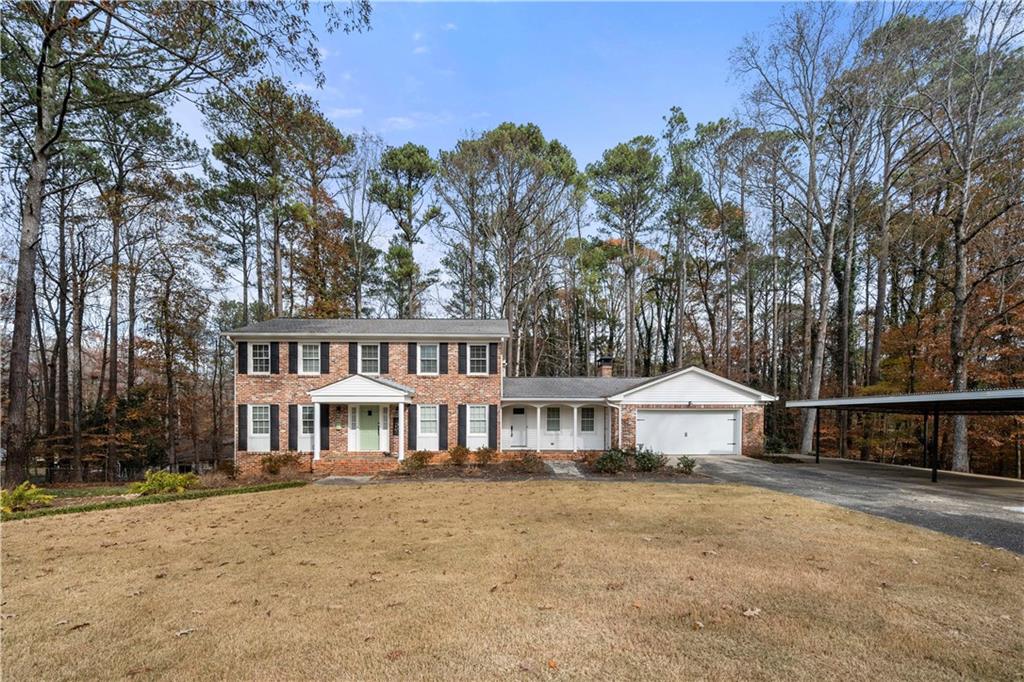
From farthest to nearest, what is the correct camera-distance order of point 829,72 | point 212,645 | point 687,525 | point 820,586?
1. point 829,72
2. point 687,525
3. point 820,586
4. point 212,645

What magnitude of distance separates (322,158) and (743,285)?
25182mm

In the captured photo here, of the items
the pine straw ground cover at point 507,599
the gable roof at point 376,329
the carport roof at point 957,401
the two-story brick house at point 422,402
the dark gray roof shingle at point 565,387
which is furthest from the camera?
the dark gray roof shingle at point 565,387

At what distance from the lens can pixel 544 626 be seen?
145 inches

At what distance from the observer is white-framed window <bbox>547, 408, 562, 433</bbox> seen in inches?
721

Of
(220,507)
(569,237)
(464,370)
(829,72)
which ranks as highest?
(829,72)

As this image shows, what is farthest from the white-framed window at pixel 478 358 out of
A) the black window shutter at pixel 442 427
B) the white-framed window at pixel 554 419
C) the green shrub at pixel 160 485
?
the green shrub at pixel 160 485

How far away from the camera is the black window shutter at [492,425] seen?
53.7 ft

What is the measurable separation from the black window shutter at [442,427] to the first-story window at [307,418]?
4.48m

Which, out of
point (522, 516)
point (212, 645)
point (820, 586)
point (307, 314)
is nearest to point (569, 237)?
point (307, 314)

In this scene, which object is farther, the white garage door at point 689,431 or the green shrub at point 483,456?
the white garage door at point 689,431

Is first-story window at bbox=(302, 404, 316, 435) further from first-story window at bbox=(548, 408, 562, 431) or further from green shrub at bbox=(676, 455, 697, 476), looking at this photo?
green shrub at bbox=(676, 455, 697, 476)

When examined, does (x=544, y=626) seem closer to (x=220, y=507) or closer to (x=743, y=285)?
(x=220, y=507)

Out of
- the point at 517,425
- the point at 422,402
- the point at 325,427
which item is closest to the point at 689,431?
the point at 517,425

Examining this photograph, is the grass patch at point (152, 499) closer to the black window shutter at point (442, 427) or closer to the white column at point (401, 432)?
the white column at point (401, 432)
